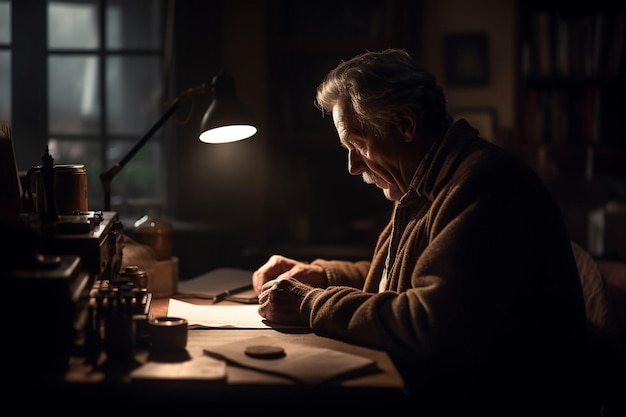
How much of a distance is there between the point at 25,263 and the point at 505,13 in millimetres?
2864

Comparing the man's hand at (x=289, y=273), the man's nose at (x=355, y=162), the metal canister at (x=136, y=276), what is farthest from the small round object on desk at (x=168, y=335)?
the man's nose at (x=355, y=162)

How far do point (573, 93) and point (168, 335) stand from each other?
9.05 feet

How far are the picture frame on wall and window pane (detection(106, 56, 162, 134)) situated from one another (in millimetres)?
1329

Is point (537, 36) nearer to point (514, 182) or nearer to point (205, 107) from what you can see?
point (205, 107)

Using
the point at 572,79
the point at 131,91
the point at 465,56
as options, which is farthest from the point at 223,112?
the point at 572,79

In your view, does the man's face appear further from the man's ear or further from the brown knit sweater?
the brown knit sweater

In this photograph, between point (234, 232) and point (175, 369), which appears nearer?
point (175, 369)

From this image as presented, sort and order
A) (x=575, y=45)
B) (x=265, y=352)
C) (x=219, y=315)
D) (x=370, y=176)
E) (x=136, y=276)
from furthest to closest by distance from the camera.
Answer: (x=575, y=45)
(x=370, y=176)
(x=136, y=276)
(x=219, y=315)
(x=265, y=352)

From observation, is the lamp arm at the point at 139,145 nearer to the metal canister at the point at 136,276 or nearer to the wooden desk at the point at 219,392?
the metal canister at the point at 136,276

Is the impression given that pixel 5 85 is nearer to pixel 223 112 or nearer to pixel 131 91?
pixel 131 91

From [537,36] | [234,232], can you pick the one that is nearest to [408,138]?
[234,232]

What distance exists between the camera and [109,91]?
3678mm

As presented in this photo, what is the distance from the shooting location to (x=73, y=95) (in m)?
3.67

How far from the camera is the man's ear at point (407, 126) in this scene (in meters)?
1.86
